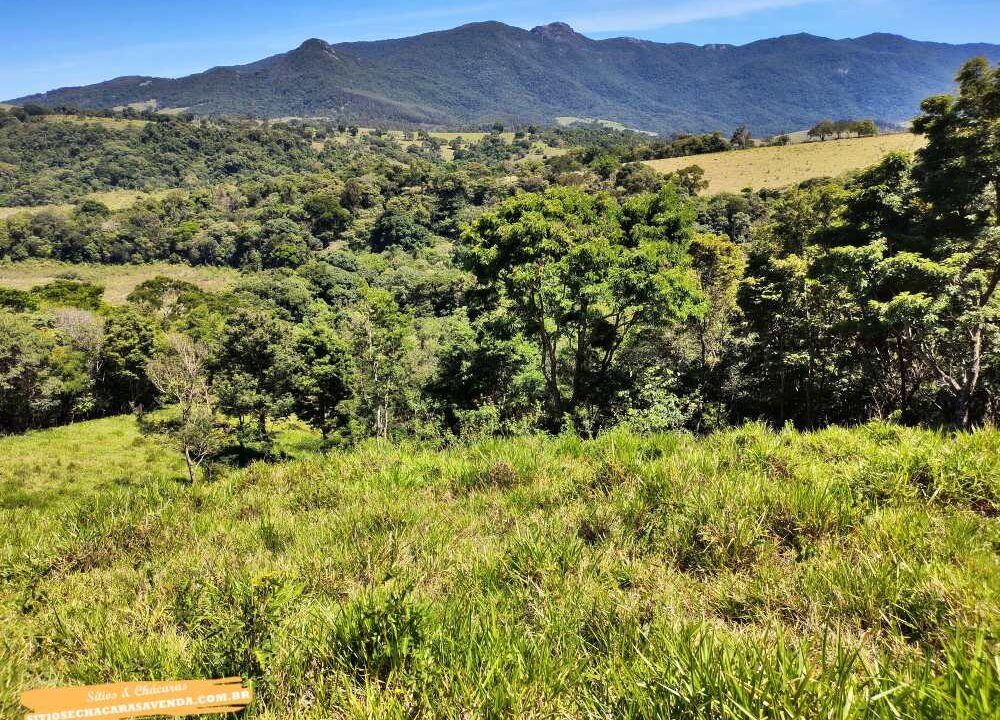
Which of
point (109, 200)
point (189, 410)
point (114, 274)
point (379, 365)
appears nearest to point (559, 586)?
point (189, 410)

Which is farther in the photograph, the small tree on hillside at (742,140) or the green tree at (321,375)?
the small tree on hillside at (742,140)

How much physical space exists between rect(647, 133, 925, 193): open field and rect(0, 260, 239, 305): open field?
80987 mm

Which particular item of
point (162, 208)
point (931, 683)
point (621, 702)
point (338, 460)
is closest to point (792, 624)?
point (931, 683)

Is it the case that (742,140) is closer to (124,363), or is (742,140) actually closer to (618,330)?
(618,330)

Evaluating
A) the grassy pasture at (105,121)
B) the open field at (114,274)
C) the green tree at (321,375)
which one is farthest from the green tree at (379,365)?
the grassy pasture at (105,121)

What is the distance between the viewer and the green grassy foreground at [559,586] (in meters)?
1.53

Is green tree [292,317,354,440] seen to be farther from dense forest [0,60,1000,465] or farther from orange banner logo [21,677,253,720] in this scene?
orange banner logo [21,677,253,720]

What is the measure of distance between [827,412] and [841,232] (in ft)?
22.7

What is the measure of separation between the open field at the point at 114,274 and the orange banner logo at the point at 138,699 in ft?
281

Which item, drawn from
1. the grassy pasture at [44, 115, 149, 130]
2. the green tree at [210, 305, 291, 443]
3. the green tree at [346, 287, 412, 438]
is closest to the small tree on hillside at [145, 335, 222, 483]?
the green tree at [210, 305, 291, 443]

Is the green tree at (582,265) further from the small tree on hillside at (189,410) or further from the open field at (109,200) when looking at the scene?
the open field at (109,200)

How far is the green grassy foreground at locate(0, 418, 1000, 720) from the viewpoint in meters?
1.53

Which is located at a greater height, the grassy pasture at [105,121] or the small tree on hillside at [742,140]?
the grassy pasture at [105,121]

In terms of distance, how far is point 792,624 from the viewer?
212 cm
